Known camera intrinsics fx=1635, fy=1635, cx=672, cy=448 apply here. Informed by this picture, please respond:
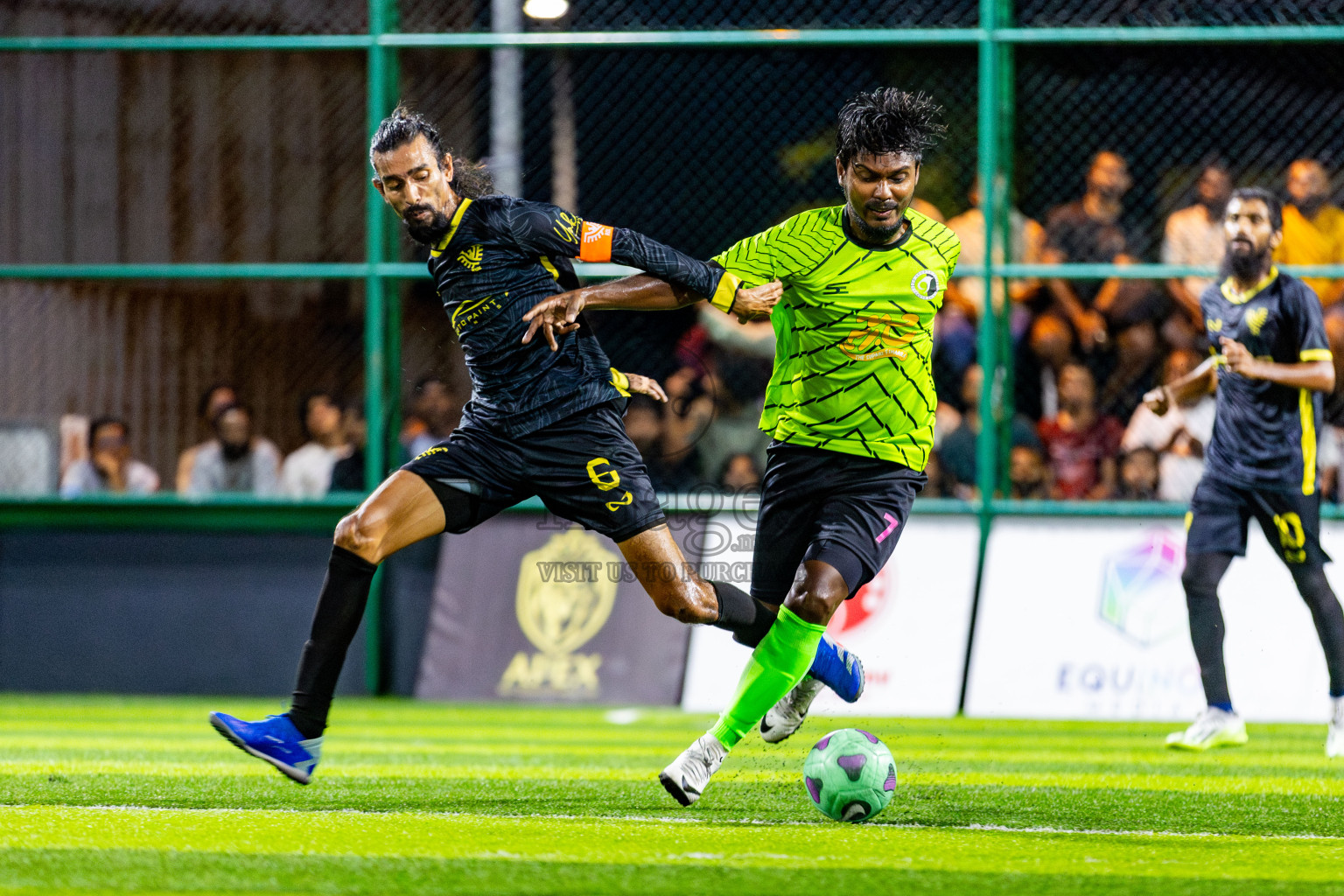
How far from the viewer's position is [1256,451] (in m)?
6.97

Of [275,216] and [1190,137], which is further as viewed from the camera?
[275,216]

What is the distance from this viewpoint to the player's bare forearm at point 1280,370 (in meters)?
6.78

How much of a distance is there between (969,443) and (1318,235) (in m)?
2.37

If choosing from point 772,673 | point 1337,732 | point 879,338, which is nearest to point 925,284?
point 879,338

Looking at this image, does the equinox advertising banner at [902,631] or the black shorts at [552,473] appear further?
the equinox advertising banner at [902,631]

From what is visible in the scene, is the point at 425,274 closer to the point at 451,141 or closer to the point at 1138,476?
the point at 451,141

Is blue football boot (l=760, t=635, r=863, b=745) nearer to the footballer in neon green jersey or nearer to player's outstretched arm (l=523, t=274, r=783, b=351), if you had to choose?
the footballer in neon green jersey

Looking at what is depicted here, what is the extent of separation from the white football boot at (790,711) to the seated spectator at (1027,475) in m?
4.44

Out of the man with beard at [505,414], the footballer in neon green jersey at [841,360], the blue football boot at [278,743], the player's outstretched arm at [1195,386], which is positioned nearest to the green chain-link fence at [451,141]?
the player's outstretched arm at [1195,386]

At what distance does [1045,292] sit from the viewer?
10.1 m

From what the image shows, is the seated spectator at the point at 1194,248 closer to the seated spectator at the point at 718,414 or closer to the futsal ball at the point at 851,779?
the seated spectator at the point at 718,414

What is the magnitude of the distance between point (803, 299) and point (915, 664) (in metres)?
4.44

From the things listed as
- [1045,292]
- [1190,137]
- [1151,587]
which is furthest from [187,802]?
[1190,137]

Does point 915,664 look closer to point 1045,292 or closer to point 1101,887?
point 1045,292
